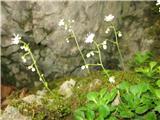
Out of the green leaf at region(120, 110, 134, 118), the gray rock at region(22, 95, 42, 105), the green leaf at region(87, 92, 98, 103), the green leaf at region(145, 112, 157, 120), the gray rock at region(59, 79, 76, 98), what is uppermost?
the gray rock at region(59, 79, 76, 98)

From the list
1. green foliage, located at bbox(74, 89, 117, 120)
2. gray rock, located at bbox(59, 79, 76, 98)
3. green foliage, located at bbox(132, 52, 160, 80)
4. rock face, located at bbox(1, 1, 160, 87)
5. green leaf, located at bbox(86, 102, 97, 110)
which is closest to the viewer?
green foliage, located at bbox(74, 89, 117, 120)

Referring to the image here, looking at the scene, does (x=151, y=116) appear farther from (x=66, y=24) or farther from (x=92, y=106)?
(x=66, y=24)

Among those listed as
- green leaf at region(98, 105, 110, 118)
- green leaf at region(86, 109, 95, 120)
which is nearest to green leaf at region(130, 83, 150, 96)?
green leaf at region(98, 105, 110, 118)

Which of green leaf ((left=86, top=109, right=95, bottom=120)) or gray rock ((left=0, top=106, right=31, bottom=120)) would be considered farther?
gray rock ((left=0, top=106, right=31, bottom=120))

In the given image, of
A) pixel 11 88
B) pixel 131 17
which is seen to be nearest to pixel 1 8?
pixel 11 88

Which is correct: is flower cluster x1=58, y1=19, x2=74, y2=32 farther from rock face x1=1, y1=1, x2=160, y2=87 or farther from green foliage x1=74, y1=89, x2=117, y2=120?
green foliage x1=74, y1=89, x2=117, y2=120

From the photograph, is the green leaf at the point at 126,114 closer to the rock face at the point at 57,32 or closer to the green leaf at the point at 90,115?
the green leaf at the point at 90,115

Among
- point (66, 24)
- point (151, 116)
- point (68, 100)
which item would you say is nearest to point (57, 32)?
point (66, 24)

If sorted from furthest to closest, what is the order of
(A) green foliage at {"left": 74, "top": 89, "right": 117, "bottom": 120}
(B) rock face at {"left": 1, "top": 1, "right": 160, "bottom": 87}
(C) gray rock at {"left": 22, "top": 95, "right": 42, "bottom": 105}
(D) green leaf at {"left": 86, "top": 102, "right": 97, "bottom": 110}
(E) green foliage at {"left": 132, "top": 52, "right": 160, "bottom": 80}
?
(B) rock face at {"left": 1, "top": 1, "right": 160, "bottom": 87} < (C) gray rock at {"left": 22, "top": 95, "right": 42, "bottom": 105} < (E) green foliage at {"left": 132, "top": 52, "right": 160, "bottom": 80} < (D) green leaf at {"left": 86, "top": 102, "right": 97, "bottom": 110} < (A) green foliage at {"left": 74, "top": 89, "right": 117, "bottom": 120}

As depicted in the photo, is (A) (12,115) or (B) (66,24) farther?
(B) (66,24)
